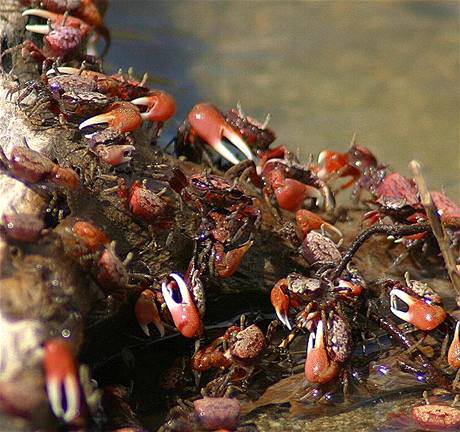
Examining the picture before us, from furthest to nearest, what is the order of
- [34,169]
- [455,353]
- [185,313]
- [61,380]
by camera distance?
[455,353]
[185,313]
[34,169]
[61,380]

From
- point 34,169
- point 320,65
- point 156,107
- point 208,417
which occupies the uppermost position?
point 34,169

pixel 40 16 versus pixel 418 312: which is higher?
pixel 40 16

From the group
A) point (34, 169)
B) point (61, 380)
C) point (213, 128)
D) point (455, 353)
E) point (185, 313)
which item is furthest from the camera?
point (213, 128)

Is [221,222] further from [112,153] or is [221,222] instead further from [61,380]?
[61,380]

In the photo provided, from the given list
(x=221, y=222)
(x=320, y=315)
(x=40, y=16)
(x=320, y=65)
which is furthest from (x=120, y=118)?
(x=320, y=65)

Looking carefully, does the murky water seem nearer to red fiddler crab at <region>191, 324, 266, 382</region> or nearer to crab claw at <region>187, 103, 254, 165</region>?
crab claw at <region>187, 103, 254, 165</region>

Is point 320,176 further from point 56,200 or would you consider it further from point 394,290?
point 56,200

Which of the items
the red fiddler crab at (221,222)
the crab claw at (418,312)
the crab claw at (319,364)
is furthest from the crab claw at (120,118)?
the crab claw at (418,312)
